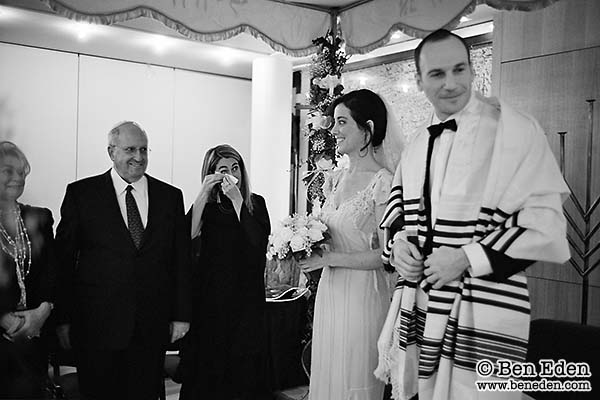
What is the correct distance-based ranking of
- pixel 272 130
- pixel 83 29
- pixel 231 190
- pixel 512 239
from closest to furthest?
pixel 512 239 → pixel 231 190 → pixel 83 29 → pixel 272 130

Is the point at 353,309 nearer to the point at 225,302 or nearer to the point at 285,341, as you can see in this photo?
the point at 225,302

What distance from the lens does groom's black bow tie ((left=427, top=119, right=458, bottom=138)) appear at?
1823mm

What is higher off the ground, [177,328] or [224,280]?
[224,280]

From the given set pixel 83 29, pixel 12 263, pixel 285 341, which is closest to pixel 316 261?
pixel 285 341

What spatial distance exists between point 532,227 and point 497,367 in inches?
16.5

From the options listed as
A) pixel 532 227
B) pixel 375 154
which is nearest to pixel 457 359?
pixel 532 227

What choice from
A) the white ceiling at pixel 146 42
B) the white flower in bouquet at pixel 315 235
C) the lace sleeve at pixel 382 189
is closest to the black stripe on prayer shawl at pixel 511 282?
the lace sleeve at pixel 382 189

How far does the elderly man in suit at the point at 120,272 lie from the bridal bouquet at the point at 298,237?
578 millimetres

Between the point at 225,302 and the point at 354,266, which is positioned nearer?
the point at 354,266

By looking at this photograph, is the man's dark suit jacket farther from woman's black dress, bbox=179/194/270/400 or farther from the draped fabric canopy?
the draped fabric canopy

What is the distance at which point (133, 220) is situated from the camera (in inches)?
111

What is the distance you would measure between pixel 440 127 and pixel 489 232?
→ 1.21ft

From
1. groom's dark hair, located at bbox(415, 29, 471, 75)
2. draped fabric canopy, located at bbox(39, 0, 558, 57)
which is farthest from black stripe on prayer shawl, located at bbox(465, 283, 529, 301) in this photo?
draped fabric canopy, located at bbox(39, 0, 558, 57)

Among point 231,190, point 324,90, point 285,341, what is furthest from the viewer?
point 324,90
